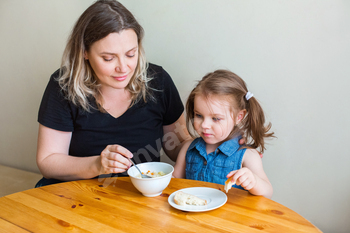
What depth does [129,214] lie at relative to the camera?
882 mm

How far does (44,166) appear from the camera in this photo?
1.33 m

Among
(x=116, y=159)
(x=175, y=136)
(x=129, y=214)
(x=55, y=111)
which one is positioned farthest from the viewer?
(x=175, y=136)

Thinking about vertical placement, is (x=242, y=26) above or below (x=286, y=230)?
above

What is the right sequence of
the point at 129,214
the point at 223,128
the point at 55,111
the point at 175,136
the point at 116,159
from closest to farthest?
the point at 129,214
the point at 116,159
the point at 223,128
the point at 55,111
the point at 175,136

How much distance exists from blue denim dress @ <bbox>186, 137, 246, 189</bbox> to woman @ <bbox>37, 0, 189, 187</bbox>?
26 centimetres

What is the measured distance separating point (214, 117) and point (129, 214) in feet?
1.80

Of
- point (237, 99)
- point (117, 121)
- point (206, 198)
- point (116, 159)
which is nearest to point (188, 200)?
point (206, 198)

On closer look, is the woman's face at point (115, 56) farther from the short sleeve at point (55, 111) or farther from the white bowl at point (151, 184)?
the white bowl at point (151, 184)

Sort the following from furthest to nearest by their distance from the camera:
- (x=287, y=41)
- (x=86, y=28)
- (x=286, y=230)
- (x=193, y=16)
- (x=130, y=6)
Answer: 1. (x=130, y=6)
2. (x=193, y=16)
3. (x=287, y=41)
4. (x=86, y=28)
5. (x=286, y=230)

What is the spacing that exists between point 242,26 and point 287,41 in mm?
237

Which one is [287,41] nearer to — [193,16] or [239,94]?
[239,94]

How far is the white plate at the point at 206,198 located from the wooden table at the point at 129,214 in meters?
0.02

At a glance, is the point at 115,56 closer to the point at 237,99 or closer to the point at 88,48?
the point at 88,48

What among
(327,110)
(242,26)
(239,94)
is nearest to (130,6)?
(242,26)
